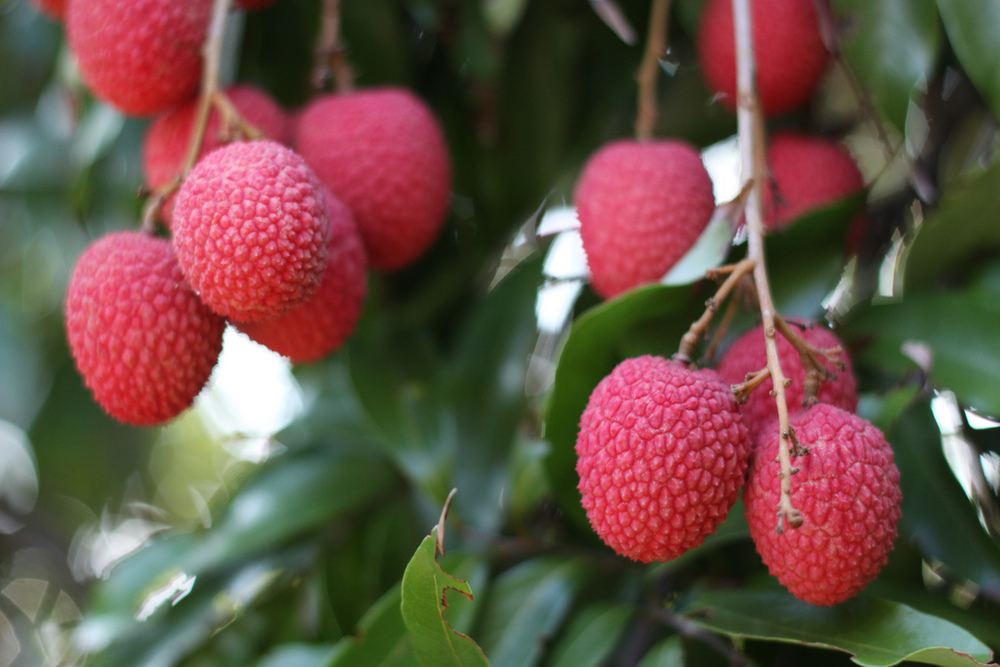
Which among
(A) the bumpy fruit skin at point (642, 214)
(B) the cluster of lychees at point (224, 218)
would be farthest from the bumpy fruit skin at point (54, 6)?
(A) the bumpy fruit skin at point (642, 214)

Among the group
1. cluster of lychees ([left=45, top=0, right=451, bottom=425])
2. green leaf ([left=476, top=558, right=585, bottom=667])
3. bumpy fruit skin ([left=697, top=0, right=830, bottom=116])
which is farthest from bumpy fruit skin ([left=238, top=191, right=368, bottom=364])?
bumpy fruit skin ([left=697, top=0, right=830, bottom=116])

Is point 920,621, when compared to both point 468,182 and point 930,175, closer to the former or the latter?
point 930,175

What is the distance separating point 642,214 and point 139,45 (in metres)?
0.44

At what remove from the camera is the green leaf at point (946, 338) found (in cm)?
66

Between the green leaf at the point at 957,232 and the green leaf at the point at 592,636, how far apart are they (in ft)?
1.44

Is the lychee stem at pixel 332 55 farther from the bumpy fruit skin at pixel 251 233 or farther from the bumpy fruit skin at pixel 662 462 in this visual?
the bumpy fruit skin at pixel 662 462

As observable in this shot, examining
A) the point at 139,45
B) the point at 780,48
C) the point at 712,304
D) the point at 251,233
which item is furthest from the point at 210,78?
the point at 780,48

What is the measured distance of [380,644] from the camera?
0.66 metres

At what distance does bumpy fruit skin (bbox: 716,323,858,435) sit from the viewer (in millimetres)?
570

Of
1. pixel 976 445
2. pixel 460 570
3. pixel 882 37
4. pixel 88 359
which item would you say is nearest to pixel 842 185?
pixel 882 37

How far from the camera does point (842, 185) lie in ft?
2.53

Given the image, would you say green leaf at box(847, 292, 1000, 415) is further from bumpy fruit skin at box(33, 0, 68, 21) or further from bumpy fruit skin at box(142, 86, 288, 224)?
bumpy fruit skin at box(33, 0, 68, 21)

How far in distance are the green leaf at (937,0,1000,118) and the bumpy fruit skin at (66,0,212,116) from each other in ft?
2.08

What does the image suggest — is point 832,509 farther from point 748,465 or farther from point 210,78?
point 210,78
